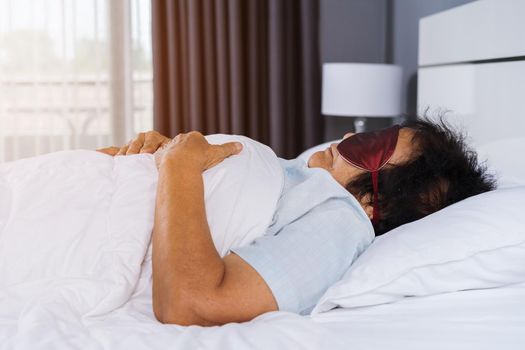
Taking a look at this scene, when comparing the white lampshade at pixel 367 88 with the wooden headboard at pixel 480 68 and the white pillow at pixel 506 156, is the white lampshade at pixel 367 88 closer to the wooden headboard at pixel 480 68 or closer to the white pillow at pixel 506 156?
the wooden headboard at pixel 480 68

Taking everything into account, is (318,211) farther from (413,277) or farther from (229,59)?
(229,59)

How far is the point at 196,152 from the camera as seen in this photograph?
126 cm

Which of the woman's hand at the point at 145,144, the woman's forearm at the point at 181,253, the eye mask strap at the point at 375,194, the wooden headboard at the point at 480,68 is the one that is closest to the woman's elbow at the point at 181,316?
the woman's forearm at the point at 181,253

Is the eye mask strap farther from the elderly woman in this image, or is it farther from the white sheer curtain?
the white sheer curtain

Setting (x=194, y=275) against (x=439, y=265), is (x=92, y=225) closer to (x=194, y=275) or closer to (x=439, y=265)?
(x=194, y=275)

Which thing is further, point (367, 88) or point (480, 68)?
point (367, 88)

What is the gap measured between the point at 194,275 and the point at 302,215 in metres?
0.29

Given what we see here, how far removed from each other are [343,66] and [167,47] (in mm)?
1097

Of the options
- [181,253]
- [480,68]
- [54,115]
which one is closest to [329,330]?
[181,253]

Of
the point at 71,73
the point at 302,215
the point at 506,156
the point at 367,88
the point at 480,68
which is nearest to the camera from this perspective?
the point at 302,215

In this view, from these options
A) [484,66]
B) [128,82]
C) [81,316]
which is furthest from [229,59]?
[81,316]

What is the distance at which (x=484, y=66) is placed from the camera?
2.03 m

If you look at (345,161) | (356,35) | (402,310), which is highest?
(356,35)

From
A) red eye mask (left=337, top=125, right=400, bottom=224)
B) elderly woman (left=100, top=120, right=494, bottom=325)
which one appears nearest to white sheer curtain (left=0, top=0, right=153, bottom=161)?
elderly woman (left=100, top=120, right=494, bottom=325)
